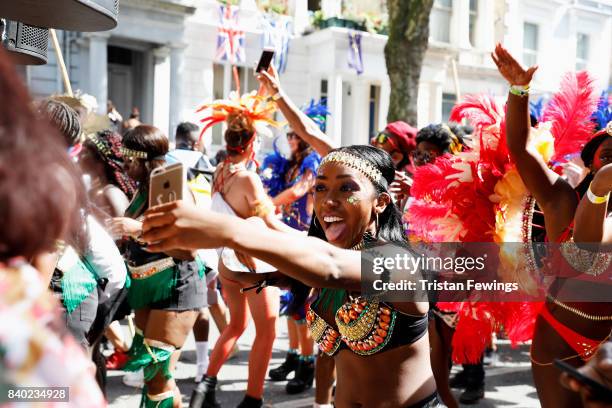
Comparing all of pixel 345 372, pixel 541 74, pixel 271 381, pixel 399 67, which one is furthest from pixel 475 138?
pixel 541 74

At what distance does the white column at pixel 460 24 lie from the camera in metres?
22.0

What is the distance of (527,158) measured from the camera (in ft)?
9.42

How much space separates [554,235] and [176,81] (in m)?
13.9

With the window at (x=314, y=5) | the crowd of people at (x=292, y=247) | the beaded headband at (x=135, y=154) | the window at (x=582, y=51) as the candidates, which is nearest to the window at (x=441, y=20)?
the window at (x=582, y=51)

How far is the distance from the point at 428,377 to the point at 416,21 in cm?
987

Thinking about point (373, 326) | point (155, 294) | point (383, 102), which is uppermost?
point (383, 102)

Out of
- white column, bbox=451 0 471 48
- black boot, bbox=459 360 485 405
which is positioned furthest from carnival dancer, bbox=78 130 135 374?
white column, bbox=451 0 471 48

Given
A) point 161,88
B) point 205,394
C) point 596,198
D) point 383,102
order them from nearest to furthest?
1. point 596,198
2. point 205,394
3. point 161,88
4. point 383,102

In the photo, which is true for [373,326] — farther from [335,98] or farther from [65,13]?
[335,98]

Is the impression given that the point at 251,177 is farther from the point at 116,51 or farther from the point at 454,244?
the point at 116,51

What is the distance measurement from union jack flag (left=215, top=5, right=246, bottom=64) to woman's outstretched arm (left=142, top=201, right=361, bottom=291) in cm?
1592

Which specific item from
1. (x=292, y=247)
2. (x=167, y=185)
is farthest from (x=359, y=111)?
(x=167, y=185)

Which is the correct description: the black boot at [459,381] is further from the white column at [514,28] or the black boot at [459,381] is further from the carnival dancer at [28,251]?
the white column at [514,28]

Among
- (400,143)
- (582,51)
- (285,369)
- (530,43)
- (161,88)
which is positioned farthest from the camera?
(582,51)
